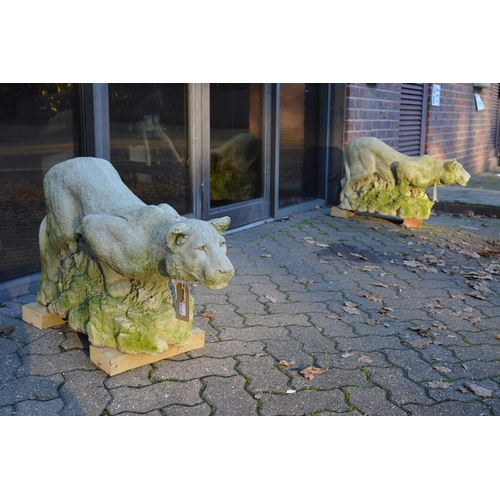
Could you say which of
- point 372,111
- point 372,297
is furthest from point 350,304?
point 372,111

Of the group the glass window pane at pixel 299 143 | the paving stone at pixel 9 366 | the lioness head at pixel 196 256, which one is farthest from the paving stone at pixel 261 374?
the glass window pane at pixel 299 143

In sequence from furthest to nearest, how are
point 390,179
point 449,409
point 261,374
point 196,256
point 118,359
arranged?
point 390,179, point 261,374, point 118,359, point 449,409, point 196,256

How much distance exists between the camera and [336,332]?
4113mm

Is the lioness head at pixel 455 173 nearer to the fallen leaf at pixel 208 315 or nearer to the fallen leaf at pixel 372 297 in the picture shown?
the fallen leaf at pixel 372 297

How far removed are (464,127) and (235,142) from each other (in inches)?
320

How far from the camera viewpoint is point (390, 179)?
7.41m

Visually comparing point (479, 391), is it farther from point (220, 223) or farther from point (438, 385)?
point (220, 223)

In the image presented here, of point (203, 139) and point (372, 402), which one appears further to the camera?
point (203, 139)

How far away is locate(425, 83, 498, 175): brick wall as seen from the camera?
38.5 feet

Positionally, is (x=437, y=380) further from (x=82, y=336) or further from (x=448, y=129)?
(x=448, y=129)

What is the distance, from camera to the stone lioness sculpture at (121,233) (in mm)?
3000

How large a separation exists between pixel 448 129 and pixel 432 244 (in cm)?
655

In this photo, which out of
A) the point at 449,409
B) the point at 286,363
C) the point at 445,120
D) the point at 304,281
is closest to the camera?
the point at 449,409

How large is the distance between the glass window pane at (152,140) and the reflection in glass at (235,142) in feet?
1.48
